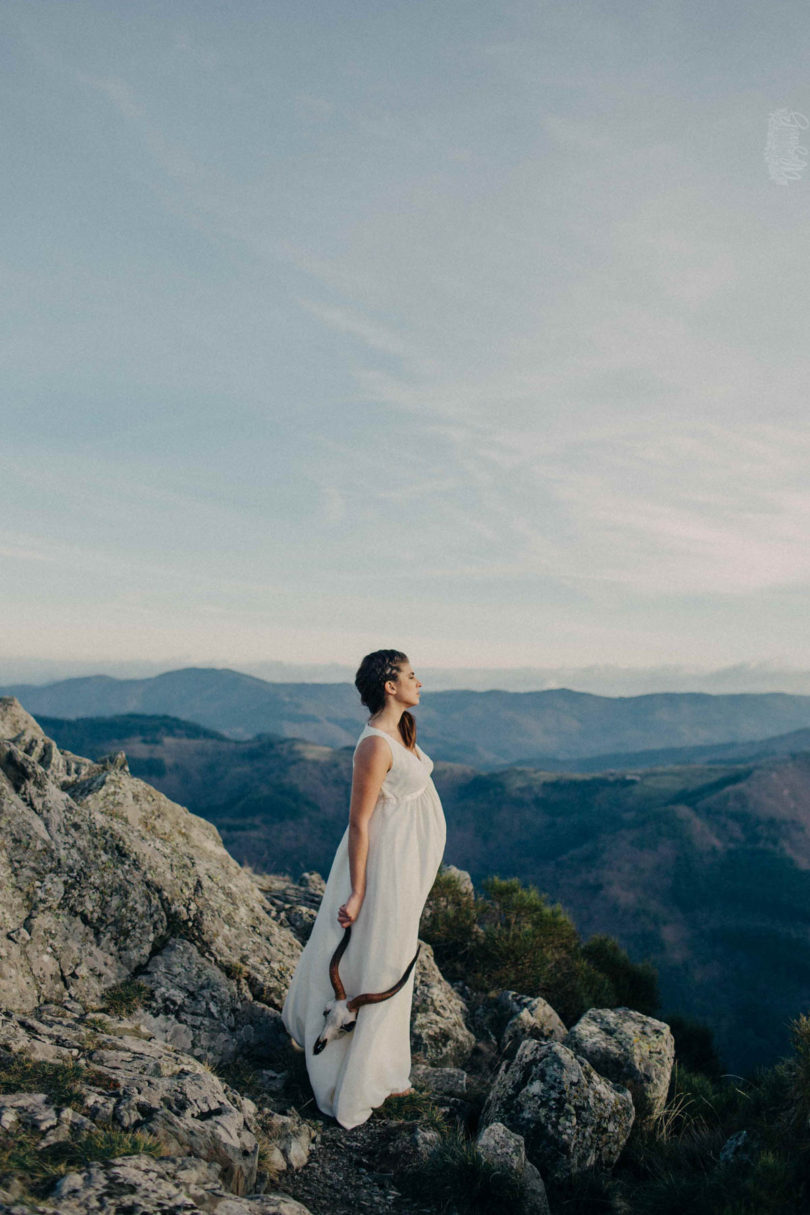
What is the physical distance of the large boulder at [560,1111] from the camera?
5.90 meters

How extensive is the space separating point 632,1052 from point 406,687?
15.0ft

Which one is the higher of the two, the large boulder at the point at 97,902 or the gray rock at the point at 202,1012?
the large boulder at the point at 97,902

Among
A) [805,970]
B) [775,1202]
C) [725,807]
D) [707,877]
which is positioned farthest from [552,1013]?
[725,807]

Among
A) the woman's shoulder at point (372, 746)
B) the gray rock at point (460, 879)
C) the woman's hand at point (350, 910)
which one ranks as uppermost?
the woman's shoulder at point (372, 746)

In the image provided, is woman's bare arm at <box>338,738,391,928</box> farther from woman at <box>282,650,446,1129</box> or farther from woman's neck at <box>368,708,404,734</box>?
woman's neck at <box>368,708,404,734</box>

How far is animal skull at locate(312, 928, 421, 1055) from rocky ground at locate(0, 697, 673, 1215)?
0.61 m

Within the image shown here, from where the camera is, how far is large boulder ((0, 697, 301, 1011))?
20.7 ft

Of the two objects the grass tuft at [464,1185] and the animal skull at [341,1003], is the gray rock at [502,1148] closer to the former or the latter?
the grass tuft at [464,1185]

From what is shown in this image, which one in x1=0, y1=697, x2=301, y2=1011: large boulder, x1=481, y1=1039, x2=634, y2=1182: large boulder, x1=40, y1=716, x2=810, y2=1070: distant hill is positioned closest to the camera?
x1=481, y1=1039, x2=634, y2=1182: large boulder

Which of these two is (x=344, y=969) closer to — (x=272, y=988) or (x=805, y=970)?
(x=272, y=988)

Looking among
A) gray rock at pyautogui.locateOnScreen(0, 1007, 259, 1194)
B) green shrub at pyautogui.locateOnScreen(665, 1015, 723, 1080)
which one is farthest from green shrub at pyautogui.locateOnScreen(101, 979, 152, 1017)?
green shrub at pyautogui.locateOnScreen(665, 1015, 723, 1080)

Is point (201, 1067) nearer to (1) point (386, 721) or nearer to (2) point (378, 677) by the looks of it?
(1) point (386, 721)

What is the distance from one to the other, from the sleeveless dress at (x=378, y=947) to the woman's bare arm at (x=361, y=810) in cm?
11

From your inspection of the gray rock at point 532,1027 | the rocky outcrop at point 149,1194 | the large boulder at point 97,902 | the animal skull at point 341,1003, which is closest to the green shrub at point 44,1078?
the rocky outcrop at point 149,1194
